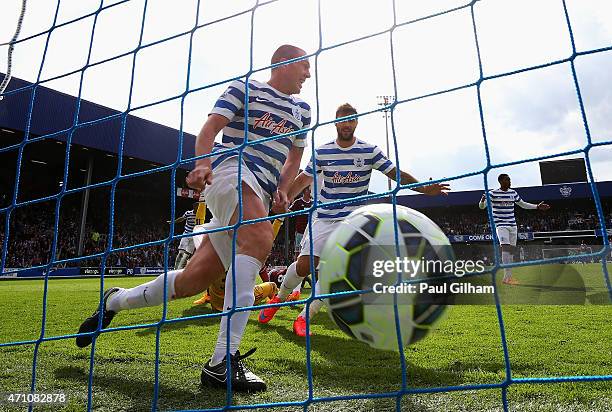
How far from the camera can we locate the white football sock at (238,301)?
6.66ft

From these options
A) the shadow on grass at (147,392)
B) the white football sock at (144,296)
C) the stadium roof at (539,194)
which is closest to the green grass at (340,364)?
the shadow on grass at (147,392)

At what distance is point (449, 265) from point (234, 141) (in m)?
1.20

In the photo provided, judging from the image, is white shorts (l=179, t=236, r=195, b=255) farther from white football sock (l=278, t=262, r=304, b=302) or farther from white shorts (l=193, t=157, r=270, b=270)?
white shorts (l=193, t=157, r=270, b=270)

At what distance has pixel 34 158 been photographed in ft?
62.3

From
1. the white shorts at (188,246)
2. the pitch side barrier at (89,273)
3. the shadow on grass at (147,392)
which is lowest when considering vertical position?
the shadow on grass at (147,392)

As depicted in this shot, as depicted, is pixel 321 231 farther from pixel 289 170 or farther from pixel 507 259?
pixel 507 259

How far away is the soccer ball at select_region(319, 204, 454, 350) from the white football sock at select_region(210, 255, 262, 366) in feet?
1.22

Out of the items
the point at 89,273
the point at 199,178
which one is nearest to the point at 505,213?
the point at 199,178

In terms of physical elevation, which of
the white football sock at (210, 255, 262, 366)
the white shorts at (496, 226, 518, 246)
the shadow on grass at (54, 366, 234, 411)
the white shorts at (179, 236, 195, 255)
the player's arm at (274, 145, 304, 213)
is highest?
the white shorts at (496, 226, 518, 246)

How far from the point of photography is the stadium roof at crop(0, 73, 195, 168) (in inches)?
582

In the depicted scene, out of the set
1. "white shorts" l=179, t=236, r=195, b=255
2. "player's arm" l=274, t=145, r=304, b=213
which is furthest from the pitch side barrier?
"player's arm" l=274, t=145, r=304, b=213

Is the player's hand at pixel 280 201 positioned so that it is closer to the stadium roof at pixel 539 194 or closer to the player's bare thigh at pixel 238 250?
the player's bare thigh at pixel 238 250

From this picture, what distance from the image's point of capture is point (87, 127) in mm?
12062

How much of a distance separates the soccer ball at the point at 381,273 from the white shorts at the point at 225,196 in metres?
0.47
